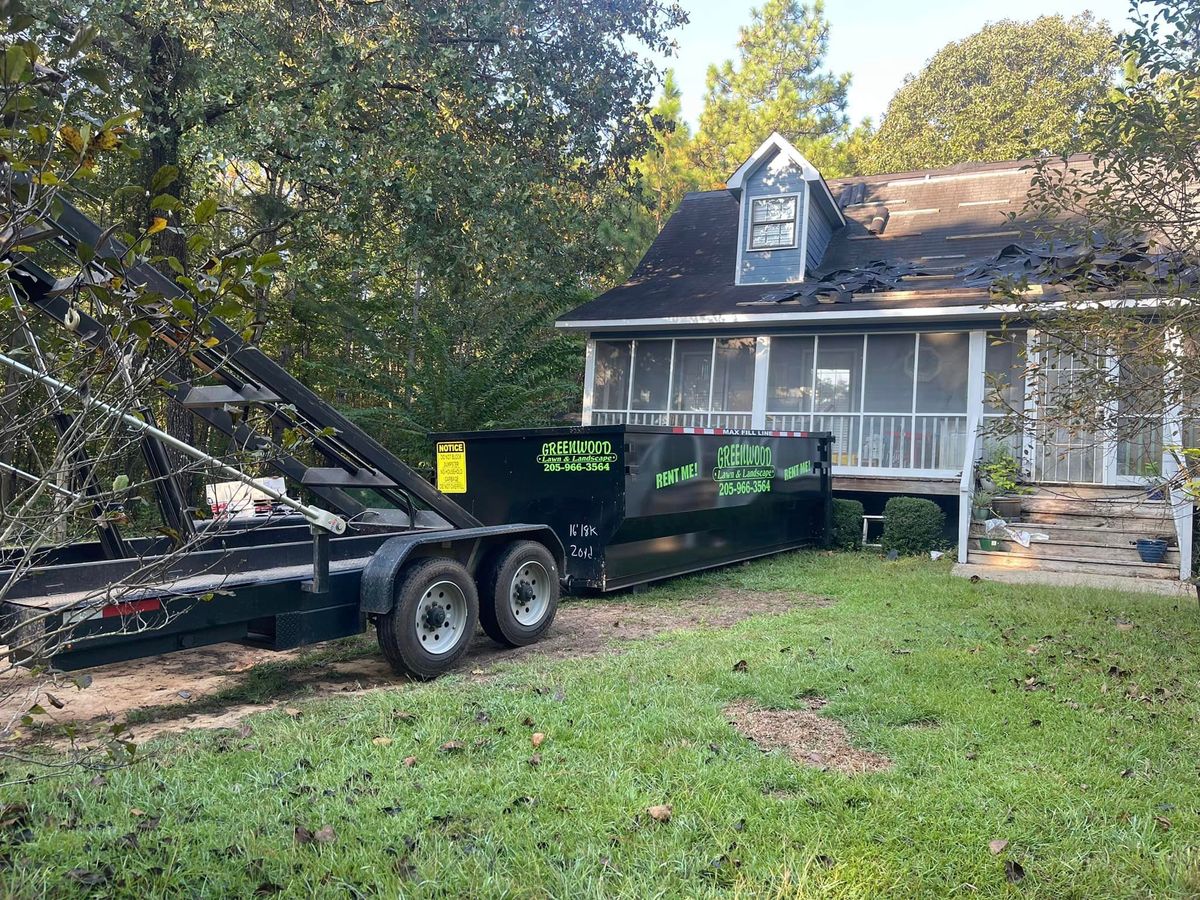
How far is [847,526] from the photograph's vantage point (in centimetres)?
1360

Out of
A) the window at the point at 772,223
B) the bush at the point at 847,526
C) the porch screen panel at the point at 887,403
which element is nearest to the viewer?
the bush at the point at 847,526

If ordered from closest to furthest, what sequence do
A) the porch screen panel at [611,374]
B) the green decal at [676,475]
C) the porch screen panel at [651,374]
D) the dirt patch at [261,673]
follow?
the dirt patch at [261,673] < the green decal at [676,475] < the porch screen panel at [651,374] < the porch screen panel at [611,374]

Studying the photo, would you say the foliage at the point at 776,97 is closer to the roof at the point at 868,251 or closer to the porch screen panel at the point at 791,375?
the roof at the point at 868,251

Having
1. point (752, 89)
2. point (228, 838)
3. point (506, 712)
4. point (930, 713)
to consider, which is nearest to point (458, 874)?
point (228, 838)

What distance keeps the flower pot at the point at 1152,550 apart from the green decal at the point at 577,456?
6.88 metres

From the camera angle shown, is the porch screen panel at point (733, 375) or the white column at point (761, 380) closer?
the white column at point (761, 380)

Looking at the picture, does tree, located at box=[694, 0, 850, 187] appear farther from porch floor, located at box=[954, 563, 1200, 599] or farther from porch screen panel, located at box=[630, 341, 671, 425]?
porch floor, located at box=[954, 563, 1200, 599]

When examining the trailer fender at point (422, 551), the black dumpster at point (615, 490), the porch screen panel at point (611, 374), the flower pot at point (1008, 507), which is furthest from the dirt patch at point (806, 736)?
the porch screen panel at point (611, 374)

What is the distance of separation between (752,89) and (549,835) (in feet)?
129

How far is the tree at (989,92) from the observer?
33.7 metres

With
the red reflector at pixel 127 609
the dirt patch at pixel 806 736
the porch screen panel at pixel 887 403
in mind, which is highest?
the porch screen panel at pixel 887 403

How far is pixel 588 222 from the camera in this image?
46.6ft

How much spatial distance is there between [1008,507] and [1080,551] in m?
1.28

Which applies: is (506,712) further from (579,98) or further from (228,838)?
(579,98)
